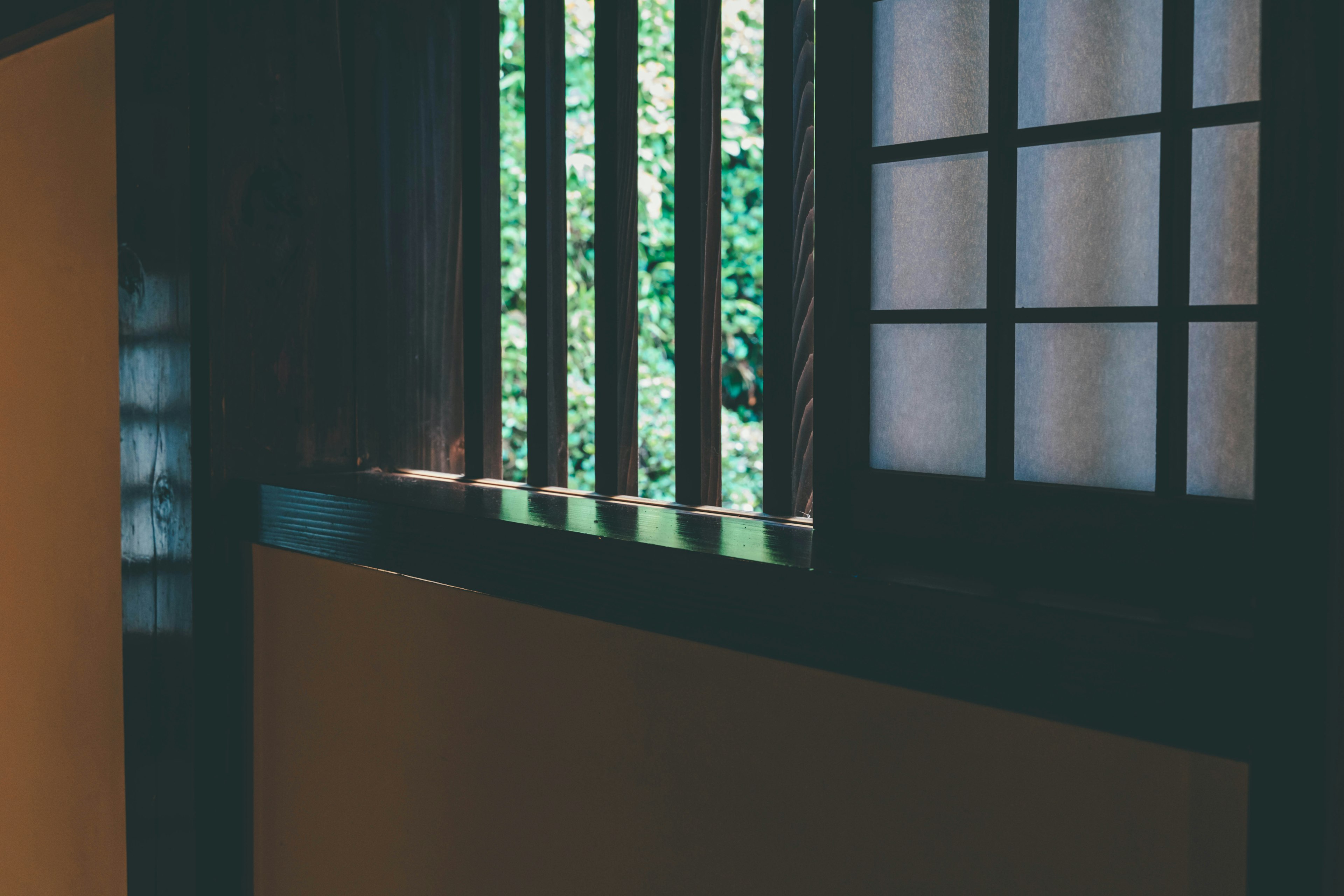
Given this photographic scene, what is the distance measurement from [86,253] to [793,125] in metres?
1.81

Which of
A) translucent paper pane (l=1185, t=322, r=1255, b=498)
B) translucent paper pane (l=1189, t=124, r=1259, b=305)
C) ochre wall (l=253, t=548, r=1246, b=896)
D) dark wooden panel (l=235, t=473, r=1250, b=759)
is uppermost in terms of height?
translucent paper pane (l=1189, t=124, r=1259, b=305)

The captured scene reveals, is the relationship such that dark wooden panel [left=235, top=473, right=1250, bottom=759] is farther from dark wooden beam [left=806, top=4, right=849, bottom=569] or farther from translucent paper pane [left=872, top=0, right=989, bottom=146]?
translucent paper pane [left=872, top=0, right=989, bottom=146]

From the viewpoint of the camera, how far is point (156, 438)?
1923mm

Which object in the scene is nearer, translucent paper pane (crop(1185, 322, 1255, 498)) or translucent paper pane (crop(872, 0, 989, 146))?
translucent paper pane (crop(1185, 322, 1255, 498))

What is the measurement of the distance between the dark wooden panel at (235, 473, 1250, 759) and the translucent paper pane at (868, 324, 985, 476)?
0.60 feet

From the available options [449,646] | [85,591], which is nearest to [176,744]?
[85,591]

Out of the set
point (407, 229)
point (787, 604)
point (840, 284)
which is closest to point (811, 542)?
point (787, 604)

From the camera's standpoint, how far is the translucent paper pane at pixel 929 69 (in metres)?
1.16

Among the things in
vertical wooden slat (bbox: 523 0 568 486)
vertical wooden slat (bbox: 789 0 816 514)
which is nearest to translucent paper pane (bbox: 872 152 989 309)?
vertical wooden slat (bbox: 789 0 816 514)

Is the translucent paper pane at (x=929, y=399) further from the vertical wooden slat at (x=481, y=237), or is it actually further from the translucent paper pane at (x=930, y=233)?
the vertical wooden slat at (x=481, y=237)

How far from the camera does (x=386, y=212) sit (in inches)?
75.9

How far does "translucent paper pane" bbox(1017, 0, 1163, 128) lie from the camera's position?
1.03 m

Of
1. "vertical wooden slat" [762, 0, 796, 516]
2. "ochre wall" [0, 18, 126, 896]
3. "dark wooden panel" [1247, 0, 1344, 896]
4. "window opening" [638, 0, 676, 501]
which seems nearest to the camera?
"dark wooden panel" [1247, 0, 1344, 896]

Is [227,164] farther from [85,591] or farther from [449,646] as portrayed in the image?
[85,591]
